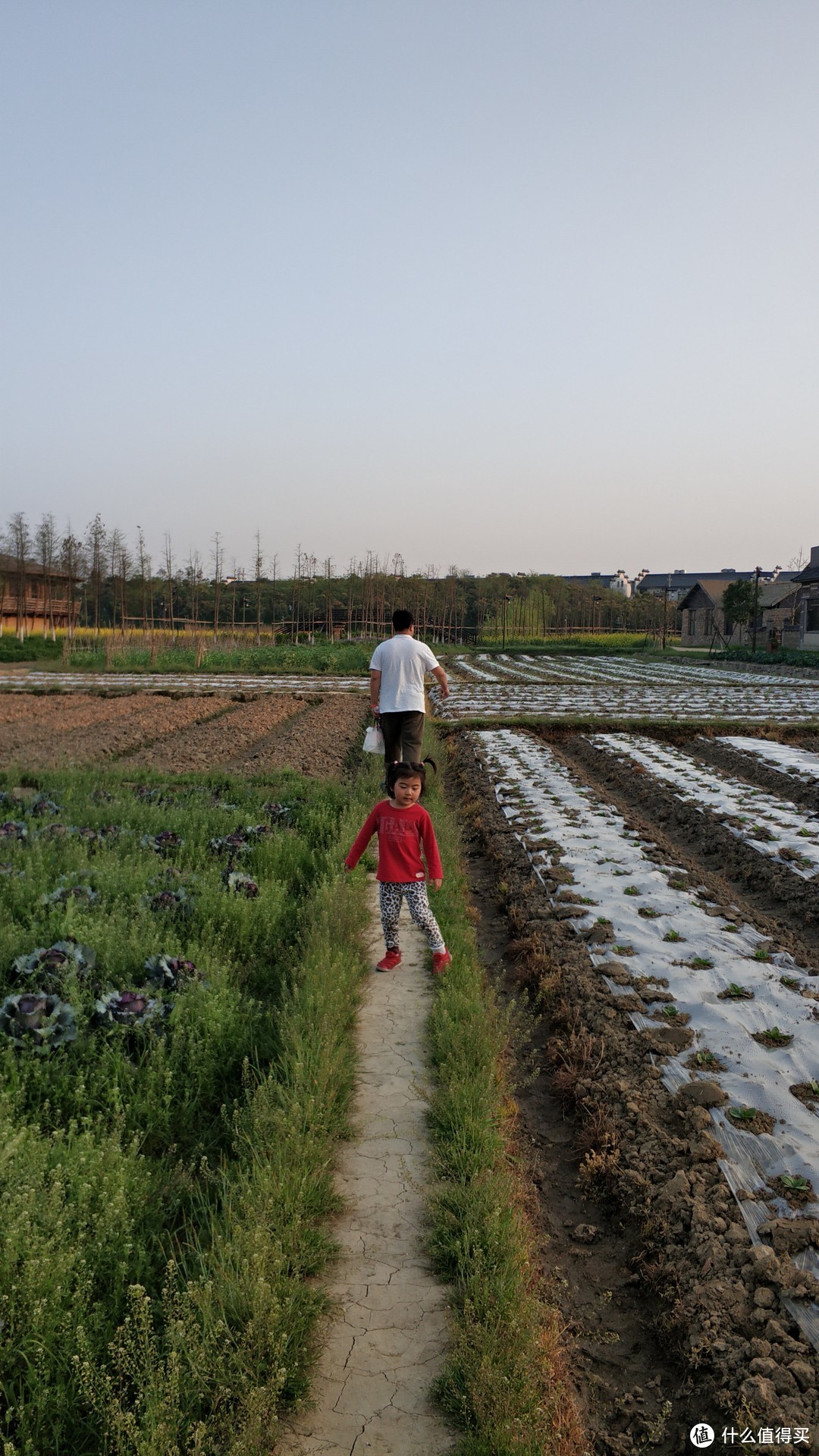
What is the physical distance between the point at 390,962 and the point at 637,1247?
2254 millimetres

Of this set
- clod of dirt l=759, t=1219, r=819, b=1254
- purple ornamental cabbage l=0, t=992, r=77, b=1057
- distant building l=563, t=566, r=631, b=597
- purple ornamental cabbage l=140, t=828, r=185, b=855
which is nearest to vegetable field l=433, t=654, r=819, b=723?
purple ornamental cabbage l=140, t=828, r=185, b=855

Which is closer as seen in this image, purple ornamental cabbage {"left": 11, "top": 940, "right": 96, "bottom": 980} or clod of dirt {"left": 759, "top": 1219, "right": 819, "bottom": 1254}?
clod of dirt {"left": 759, "top": 1219, "right": 819, "bottom": 1254}

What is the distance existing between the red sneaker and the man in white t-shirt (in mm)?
1825

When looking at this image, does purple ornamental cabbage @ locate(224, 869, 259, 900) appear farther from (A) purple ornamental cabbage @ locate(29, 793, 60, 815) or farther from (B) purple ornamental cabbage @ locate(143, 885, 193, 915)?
(A) purple ornamental cabbage @ locate(29, 793, 60, 815)

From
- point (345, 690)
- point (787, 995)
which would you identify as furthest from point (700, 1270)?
point (345, 690)

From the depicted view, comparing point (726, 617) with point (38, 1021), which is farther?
point (726, 617)

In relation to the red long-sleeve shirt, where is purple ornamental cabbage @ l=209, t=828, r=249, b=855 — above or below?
below

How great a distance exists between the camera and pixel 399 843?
4.77m

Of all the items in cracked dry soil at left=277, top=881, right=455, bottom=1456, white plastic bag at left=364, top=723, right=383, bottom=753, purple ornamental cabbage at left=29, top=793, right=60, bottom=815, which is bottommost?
cracked dry soil at left=277, top=881, right=455, bottom=1456

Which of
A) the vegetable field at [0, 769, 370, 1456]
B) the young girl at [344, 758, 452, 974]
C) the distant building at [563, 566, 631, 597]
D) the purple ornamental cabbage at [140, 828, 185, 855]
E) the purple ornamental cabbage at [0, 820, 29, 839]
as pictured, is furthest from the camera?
the distant building at [563, 566, 631, 597]

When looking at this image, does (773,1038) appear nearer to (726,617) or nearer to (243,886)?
(243,886)

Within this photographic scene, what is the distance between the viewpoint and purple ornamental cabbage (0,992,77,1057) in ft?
11.5

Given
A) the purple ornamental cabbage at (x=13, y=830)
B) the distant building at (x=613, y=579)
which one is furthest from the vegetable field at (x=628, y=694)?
the distant building at (x=613, y=579)

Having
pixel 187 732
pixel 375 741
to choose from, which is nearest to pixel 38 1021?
pixel 375 741
